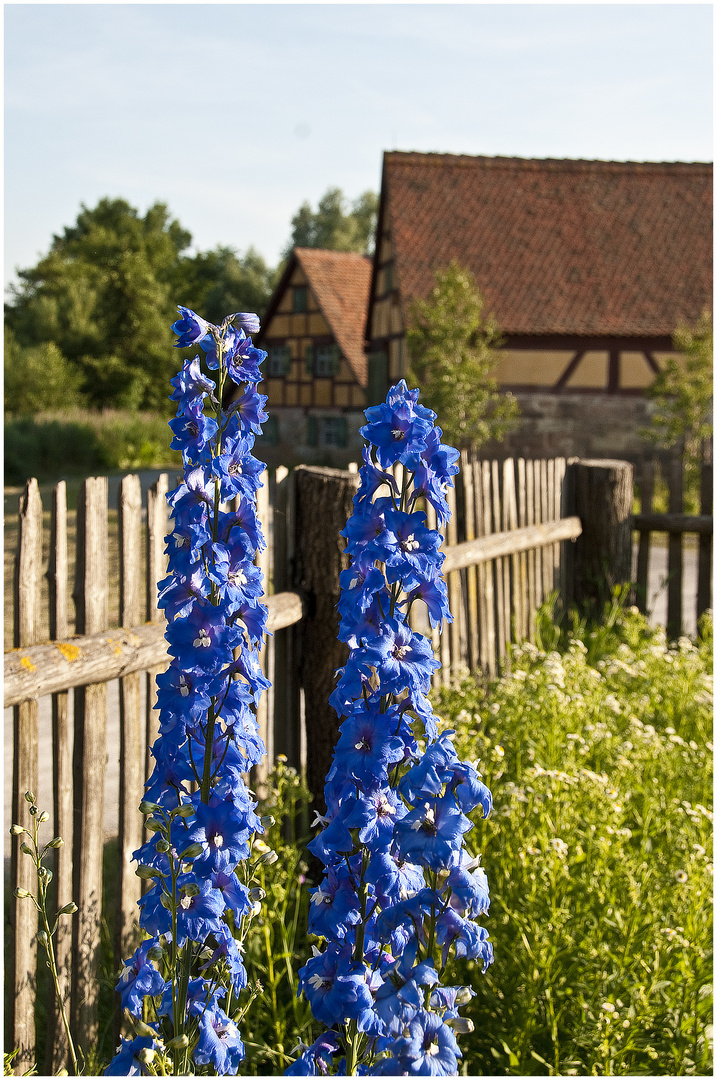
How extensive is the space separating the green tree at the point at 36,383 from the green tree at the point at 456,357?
60.1ft

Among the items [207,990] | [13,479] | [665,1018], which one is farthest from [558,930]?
[13,479]

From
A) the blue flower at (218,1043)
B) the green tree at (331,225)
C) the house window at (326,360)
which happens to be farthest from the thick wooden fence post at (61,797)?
the green tree at (331,225)

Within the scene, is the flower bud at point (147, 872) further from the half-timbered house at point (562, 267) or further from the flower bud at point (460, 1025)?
the half-timbered house at point (562, 267)

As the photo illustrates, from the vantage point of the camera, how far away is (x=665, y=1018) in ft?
8.94

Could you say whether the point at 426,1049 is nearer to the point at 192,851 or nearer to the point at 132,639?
the point at 192,851

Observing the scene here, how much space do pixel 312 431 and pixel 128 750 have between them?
20.1 m

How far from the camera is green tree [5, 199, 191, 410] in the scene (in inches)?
1348

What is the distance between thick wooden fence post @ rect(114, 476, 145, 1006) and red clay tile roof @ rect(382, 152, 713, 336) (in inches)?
562

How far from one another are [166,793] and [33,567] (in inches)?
42.1

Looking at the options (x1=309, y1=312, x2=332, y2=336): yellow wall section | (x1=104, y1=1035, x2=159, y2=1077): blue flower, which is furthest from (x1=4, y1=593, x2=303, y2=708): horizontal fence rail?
(x1=309, y1=312, x2=332, y2=336): yellow wall section

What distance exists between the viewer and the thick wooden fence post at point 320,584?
11.6ft

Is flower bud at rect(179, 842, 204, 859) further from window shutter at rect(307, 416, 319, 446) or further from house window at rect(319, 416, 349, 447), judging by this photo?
window shutter at rect(307, 416, 319, 446)

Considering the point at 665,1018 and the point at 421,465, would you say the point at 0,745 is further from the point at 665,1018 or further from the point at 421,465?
the point at 665,1018

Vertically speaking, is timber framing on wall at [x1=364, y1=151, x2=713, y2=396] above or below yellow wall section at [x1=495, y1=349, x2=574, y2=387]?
above
